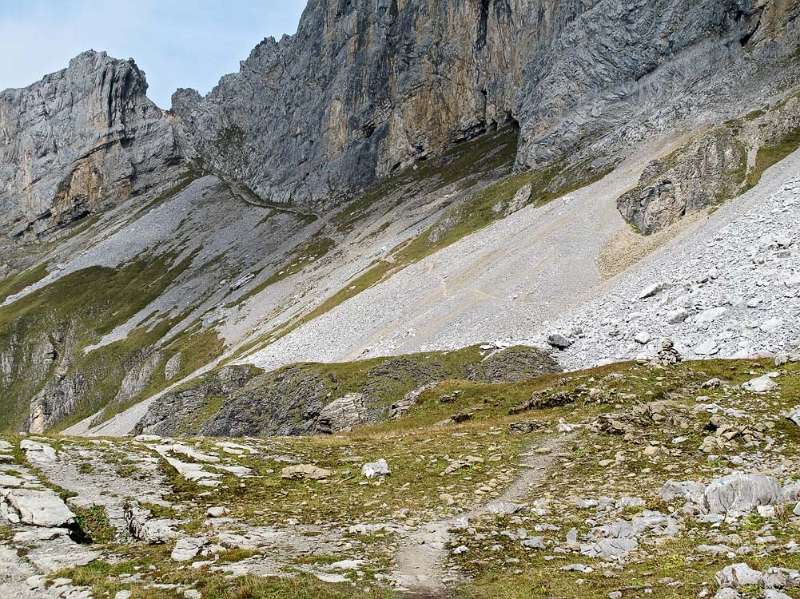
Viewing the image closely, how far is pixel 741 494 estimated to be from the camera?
15.8 meters

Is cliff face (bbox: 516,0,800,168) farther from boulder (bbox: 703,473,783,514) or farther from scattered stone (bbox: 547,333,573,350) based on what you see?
boulder (bbox: 703,473,783,514)

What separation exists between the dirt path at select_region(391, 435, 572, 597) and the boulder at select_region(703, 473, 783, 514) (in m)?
6.40

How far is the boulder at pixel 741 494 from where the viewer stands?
50.9ft

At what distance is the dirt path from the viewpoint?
14.0 meters

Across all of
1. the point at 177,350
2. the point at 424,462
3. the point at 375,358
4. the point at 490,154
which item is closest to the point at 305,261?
the point at 177,350

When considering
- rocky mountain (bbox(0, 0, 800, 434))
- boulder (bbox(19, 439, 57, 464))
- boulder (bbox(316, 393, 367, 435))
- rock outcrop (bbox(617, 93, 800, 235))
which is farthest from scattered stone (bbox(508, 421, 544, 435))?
rock outcrop (bbox(617, 93, 800, 235))

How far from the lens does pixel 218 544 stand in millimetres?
16703

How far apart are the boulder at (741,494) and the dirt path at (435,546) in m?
6.40

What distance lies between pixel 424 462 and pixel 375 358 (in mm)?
39063

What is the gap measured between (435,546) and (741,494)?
8.48 meters

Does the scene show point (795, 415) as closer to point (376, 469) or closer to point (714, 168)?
point (376, 469)

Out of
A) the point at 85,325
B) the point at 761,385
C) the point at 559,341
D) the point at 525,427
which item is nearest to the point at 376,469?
the point at 525,427

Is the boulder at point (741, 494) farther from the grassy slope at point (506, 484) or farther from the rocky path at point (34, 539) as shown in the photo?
the rocky path at point (34, 539)

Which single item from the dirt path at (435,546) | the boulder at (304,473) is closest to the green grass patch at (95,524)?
the boulder at (304,473)
